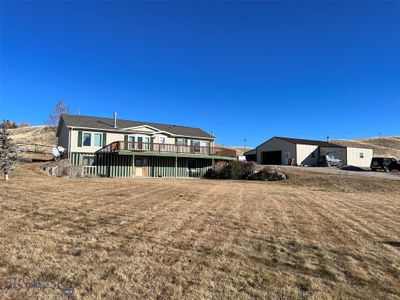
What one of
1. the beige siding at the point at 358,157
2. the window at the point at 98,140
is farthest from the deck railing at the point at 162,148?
the beige siding at the point at 358,157

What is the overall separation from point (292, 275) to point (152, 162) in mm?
28867

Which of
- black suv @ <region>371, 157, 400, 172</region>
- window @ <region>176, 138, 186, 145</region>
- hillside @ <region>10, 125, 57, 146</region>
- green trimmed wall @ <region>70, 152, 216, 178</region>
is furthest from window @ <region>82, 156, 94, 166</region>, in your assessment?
black suv @ <region>371, 157, 400, 172</region>

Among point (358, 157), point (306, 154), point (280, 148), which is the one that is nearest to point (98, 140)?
point (280, 148)

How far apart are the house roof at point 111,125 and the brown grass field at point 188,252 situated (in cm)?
2204

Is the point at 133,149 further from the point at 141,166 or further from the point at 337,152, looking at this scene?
the point at 337,152

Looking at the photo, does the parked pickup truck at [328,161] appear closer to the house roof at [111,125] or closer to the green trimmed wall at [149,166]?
the house roof at [111,125]

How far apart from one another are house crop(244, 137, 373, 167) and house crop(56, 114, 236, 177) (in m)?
9.73

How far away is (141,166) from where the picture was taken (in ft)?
106

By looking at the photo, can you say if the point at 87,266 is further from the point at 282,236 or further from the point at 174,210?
the point at 174,210

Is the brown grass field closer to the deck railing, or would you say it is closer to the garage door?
the deck railing

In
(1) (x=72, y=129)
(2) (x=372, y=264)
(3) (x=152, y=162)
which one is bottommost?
(2) (x=372, y=264)

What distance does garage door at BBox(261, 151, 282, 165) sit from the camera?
143ft

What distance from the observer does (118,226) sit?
7062 mm

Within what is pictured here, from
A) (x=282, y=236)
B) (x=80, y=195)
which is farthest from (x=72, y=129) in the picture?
(x=282, y=236)
